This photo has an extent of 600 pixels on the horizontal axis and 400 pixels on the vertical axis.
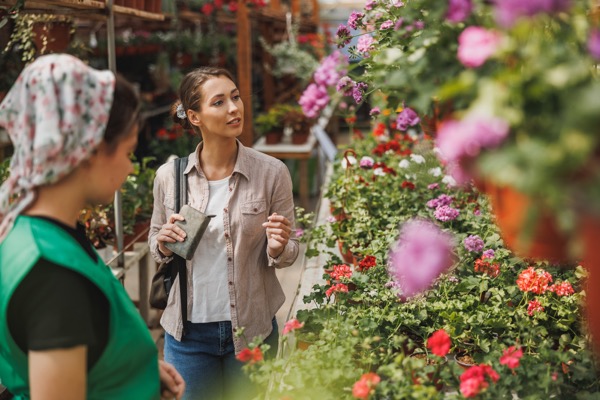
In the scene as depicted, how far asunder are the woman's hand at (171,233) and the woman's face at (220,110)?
302 mm

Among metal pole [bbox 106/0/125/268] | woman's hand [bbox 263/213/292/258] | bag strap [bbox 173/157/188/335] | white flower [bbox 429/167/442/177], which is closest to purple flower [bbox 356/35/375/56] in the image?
woman's hand [bbox 263/213/292/258]

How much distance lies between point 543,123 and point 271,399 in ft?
3.16

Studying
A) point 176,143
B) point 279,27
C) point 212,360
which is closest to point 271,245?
point 212,360

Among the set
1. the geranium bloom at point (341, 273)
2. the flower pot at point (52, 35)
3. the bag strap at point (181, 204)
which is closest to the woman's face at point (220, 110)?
the bag strap at point (181, 204)

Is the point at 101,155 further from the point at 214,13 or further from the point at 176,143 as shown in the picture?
the point at 214,13

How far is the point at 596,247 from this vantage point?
77cm

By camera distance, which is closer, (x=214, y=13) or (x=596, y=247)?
(x=596, y=247)

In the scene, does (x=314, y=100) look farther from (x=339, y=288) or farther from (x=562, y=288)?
(x=562, y=288)

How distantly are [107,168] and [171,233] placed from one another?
31.6 inches

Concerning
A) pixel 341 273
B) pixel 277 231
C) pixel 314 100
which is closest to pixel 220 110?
pixel 277 231

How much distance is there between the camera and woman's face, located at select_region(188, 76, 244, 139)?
2.02 meters

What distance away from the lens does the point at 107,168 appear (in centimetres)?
114

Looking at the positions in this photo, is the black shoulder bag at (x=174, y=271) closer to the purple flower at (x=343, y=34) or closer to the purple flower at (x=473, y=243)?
the purple flower at (x=343, y=34)

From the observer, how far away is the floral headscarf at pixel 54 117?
1024 millimetres
